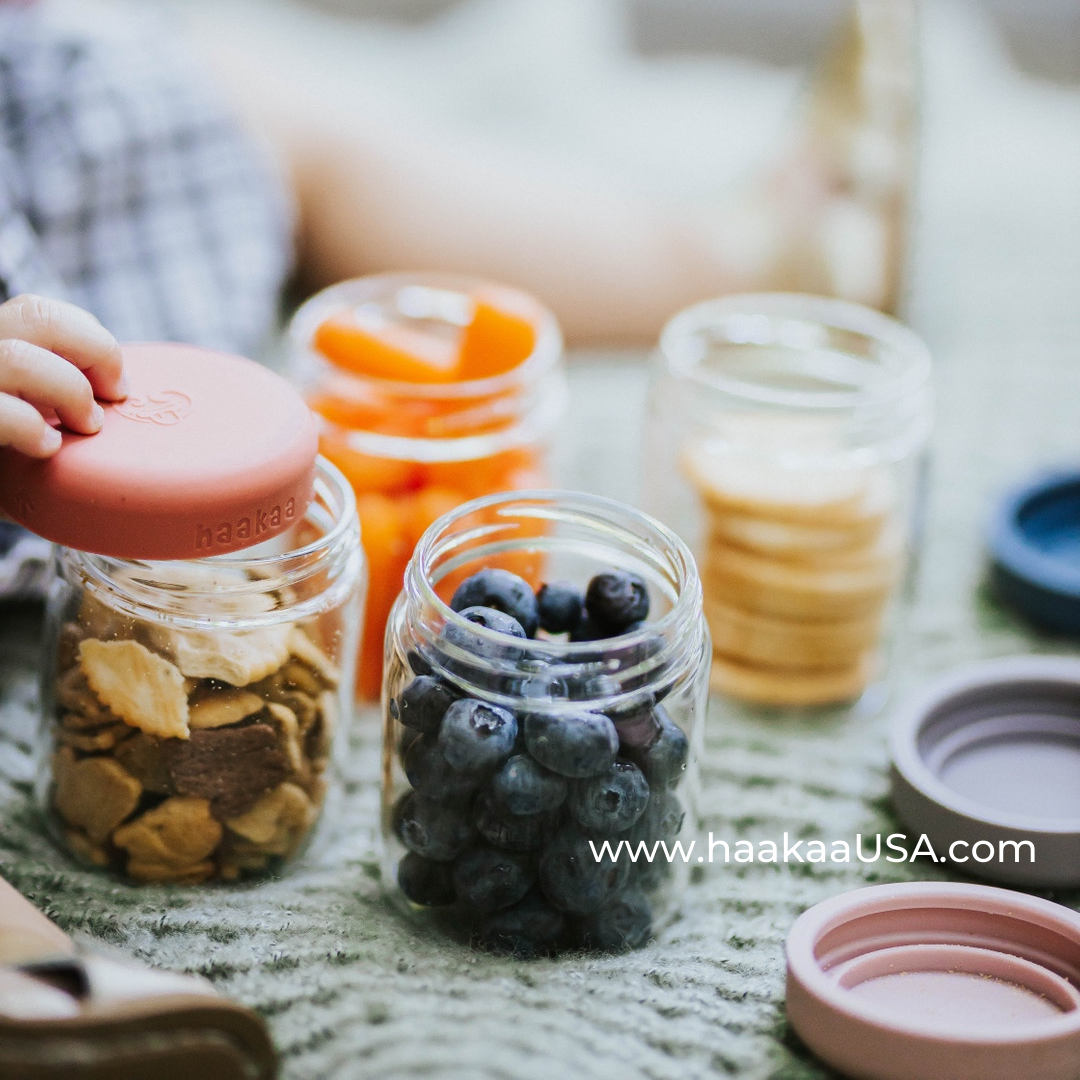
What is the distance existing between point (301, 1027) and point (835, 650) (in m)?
0.41

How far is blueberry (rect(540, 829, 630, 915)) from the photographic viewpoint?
552 millimetres

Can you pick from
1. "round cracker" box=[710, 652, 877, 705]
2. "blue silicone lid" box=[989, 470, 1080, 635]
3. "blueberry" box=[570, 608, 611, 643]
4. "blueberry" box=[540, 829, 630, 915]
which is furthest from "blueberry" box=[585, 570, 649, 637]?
"blue silicone lid" box=[989, 470, 1080, 635]

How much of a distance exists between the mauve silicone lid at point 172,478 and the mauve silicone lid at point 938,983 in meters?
0.29

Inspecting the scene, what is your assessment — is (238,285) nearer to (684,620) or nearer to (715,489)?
(715,489)

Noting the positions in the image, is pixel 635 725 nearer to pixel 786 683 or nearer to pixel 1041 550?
pixel 786 683

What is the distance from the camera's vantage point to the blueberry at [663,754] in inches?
22.1

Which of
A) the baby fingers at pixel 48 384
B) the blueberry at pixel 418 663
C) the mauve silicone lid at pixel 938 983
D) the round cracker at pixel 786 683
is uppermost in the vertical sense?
the baby fingers at pixel 48 384

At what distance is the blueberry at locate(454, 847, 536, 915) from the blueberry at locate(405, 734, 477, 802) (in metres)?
0.03

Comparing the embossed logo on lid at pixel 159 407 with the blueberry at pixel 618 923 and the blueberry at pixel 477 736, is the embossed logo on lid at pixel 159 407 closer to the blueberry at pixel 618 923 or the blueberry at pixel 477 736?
the blueberry at pixel 477 736

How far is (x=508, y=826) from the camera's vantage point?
0.55 metres

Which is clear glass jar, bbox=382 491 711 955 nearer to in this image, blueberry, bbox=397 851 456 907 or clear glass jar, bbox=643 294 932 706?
blueberry, bbox=397 851 456 907

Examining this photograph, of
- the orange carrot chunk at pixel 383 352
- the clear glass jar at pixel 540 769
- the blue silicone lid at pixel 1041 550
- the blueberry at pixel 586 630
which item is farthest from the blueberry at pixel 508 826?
the blue silicone lid at pixel 1041 550

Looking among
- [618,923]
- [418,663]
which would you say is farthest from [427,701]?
[618,923]

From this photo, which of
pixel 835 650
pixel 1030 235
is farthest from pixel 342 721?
pixel 1030 235
